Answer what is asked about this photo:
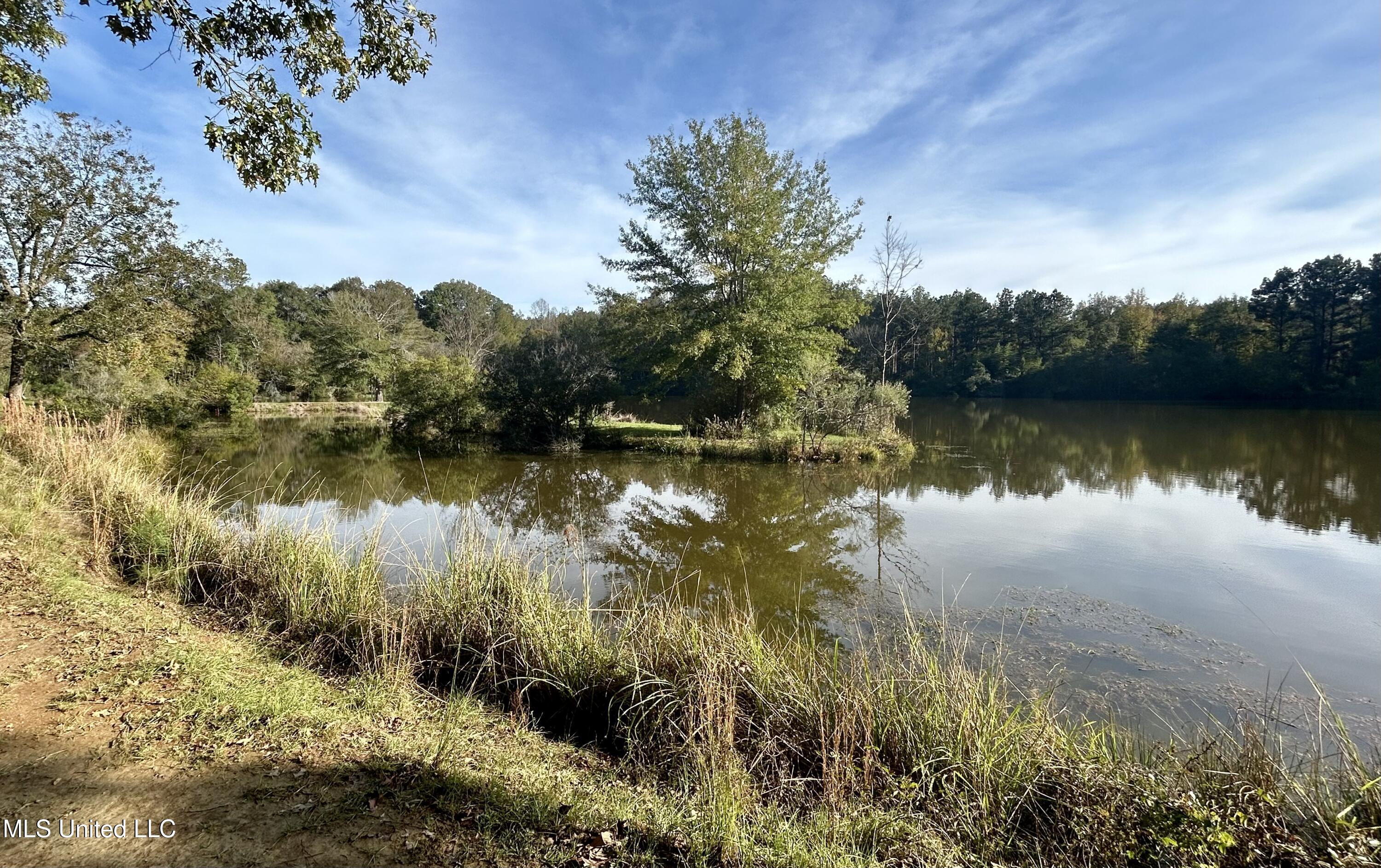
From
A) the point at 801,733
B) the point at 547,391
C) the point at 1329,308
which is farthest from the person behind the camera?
the point at 1329,308

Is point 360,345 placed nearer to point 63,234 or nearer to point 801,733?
point 63,234

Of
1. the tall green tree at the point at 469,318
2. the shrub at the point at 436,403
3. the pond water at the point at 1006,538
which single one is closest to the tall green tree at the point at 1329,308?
the pond water at the point at 1006,538

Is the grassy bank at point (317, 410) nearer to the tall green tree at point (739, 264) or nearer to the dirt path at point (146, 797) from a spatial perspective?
the tall green tree at point (739, 264)

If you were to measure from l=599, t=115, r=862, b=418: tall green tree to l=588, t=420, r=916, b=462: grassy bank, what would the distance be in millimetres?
2170

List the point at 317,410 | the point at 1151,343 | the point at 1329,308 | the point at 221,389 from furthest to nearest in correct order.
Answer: the point at 1151,343 → the point at 1329,308 → the point at 317,410 → the point at 221,389

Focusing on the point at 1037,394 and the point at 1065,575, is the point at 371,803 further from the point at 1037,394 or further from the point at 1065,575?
the point at 1037,394

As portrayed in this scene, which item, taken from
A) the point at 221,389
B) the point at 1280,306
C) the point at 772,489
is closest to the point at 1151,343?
the point at 1280,306

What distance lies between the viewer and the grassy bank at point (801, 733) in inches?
98.6

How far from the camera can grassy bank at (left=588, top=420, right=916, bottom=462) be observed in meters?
17.1

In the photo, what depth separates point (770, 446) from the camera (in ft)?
56.9

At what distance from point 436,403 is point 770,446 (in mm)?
13144

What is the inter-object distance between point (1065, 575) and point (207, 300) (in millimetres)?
22731

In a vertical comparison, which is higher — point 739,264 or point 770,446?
point 739,264

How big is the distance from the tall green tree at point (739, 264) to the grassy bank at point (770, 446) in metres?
2.17
